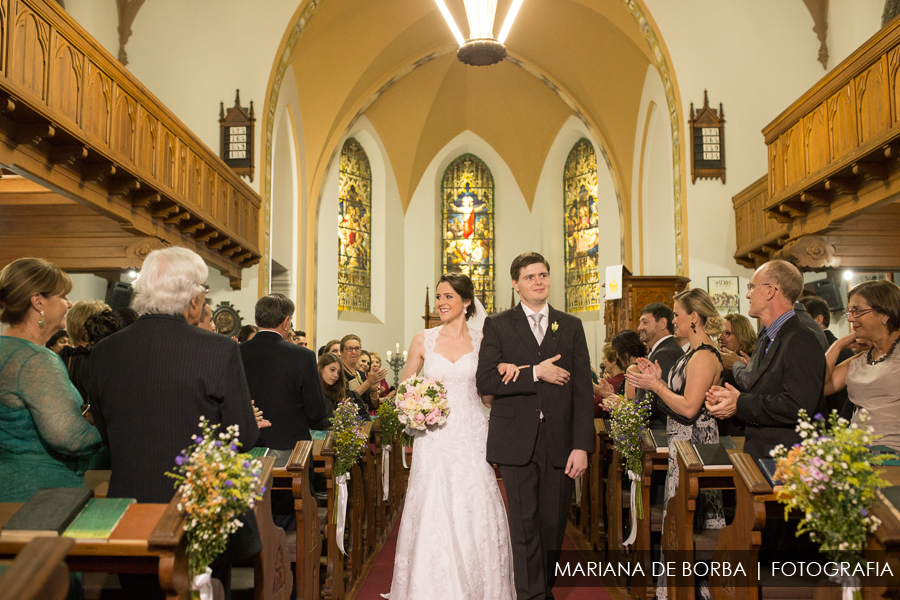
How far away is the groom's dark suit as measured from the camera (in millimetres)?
3789

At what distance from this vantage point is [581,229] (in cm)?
1912

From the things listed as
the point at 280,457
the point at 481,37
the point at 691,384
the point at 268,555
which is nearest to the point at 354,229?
the point at 481,37

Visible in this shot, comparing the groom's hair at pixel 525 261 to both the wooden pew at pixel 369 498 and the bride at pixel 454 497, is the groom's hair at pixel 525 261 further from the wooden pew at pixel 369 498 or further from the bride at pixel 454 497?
the wooden pew at pixel 369 498

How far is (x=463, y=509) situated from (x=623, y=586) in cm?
158

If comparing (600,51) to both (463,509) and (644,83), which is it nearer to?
(644,83)

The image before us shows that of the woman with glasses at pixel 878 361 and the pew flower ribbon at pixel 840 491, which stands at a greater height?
the woman with glasses at pixel 878 361

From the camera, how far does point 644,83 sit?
14.9 m

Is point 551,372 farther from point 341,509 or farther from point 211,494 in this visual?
point 211,494

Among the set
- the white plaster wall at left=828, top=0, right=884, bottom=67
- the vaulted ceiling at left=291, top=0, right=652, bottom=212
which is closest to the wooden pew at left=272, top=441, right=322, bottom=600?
the white plaster wall at left=828, top=0, right=884, bottom=67

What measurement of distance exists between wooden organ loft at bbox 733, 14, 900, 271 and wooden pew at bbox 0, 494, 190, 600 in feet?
22.1

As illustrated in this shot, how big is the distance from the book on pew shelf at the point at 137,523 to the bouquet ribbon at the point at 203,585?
0.23 m

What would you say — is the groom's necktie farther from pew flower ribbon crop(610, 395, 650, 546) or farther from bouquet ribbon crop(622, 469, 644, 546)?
bouquet ribbon crop(622, 469, 644, 546)

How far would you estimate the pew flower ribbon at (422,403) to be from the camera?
165 inches

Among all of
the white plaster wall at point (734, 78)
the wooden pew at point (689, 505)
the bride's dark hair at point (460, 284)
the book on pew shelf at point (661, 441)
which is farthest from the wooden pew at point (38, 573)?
the white plaster wall at point (734, 78)
